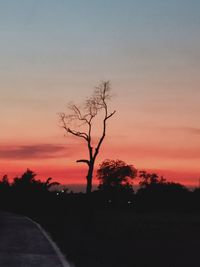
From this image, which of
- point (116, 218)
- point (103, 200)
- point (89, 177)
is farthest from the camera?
point (103, 200)

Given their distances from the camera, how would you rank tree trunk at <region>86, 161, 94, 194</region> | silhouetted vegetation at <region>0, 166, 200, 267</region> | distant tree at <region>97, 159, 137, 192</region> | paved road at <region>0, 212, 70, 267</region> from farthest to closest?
1. distant tree at <region>97, 159, 137, 192</region>
2. tree trunk at <region>86, 161, 94, 194</region>
3. silhouetted vegetation at <region>0, 166, 200, 267</region>
4. paved road at <region>0, 212, 70, 267</region>

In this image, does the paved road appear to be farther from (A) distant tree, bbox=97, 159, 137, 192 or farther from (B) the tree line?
(A) distant tree, bbox=97, 159, 137, 192

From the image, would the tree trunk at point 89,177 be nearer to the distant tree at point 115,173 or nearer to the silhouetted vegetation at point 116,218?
the silhouetted vegetation at point 116,218

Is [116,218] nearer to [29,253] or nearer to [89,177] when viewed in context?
[89,177]

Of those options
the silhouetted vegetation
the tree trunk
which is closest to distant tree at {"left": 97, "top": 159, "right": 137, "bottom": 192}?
the silhouetted vegetation

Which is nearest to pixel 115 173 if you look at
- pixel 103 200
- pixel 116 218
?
pixel 103 200

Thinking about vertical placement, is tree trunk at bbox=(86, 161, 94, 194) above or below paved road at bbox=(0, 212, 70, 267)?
above

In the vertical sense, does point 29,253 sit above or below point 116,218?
below

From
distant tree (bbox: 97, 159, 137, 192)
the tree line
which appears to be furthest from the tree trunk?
distant tree (bbox: 97, 159, 137, 192)

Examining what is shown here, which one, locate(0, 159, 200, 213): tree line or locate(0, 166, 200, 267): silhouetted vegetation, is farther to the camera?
locate(0, 159, 200, 213): tree line

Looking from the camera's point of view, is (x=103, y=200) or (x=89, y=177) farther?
(x=103, y=200)

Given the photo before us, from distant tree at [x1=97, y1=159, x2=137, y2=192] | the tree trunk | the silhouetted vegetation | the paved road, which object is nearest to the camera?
the paved road

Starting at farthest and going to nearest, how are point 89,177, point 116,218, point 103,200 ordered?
point 103,200 < point 116,218 < point 89,177

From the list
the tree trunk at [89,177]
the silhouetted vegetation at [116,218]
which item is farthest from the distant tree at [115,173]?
the tree trunk at [89,177]
